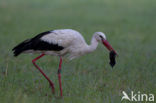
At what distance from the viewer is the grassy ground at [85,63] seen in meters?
5.91

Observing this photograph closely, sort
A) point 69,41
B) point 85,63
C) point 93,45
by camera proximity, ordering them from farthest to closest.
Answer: point 85,63
point 69,41
point 93,45

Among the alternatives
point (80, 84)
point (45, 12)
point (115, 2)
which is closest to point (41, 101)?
point (80, 84)

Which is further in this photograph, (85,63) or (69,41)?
(85,63)

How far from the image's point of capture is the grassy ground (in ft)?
19.4

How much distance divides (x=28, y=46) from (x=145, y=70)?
284cm

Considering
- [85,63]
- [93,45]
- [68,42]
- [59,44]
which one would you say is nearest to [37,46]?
[59,44]

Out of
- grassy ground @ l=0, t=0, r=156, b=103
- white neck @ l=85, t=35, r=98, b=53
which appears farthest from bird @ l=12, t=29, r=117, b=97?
grassy ground @ l=0, t=0, r=156, b=103

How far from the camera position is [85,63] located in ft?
28.3

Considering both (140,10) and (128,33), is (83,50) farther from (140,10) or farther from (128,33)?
(140,10)

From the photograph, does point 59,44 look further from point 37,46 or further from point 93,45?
point 93,45

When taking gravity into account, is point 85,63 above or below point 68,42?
below

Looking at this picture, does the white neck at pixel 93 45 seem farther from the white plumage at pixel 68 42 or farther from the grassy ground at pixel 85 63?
the grassy ground at pixel 85 63

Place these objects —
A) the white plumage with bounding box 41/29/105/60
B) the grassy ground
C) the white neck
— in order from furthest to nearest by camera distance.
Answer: the white plumage with bounding box 41/29/105/60
the white neck
the grassy ground

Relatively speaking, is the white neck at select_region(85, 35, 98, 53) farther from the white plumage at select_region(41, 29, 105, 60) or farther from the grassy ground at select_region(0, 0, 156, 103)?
the grassy ground at select_region(0, 0, 156, 103)
